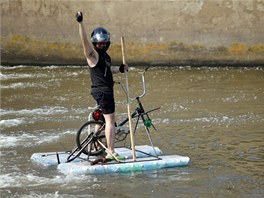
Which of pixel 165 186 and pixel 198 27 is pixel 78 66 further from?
pixel 165 186

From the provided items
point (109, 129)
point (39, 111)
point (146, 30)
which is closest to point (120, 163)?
point (109, 129)

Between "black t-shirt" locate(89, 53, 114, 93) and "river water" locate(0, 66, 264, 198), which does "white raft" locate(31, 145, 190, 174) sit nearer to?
"river water" locate(0, 66, 264, 198)

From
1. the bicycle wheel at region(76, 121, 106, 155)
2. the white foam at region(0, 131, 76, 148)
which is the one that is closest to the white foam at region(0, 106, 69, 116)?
the white foam at region(0, 131, 76, 148)

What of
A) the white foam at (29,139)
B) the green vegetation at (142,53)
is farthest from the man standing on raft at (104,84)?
the green vegetation at (142,53)

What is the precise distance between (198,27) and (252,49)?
Result: 1.65 metres

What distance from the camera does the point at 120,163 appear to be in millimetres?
8703

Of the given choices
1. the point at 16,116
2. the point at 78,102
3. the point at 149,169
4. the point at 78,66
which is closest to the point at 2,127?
the point at 16,116

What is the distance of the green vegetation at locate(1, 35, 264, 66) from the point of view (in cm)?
1941

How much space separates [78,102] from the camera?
14539mm

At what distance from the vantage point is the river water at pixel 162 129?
26.3 feet

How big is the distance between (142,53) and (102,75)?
1130 centimetres

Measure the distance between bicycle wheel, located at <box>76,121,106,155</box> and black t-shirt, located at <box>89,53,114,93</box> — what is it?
0.47 meters

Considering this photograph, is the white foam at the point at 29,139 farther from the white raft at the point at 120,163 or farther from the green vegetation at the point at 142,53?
the green vegetation at the point at 142,53

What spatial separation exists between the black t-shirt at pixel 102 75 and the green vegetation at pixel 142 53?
11.0 metres
